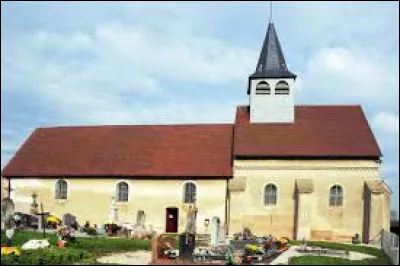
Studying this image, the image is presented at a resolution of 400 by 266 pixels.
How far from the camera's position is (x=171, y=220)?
32.1 m

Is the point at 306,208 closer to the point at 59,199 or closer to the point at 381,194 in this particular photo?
the point at 381,194

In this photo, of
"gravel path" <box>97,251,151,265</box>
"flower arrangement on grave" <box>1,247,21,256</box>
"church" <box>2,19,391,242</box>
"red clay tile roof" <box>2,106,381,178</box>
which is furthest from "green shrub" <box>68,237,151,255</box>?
"red clay tile roof" <box>2,106,381,178</box>

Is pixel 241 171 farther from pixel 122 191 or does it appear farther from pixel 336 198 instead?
pixel 122 191

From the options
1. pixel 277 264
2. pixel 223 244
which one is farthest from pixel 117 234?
pixel 277 264

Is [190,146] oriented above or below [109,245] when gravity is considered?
above

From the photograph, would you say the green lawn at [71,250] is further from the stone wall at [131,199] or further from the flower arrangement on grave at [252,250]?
the stone wall at [131,199]

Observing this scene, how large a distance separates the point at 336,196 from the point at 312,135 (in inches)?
169

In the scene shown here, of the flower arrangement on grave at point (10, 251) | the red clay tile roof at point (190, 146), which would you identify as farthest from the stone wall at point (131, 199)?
the flower arrangement on grave at point (10, 251)

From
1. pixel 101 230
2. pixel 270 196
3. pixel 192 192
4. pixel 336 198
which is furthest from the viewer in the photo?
pixel 192 192

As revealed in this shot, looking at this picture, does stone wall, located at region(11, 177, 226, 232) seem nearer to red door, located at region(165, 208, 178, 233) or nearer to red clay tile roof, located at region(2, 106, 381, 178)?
red door, located at region(165, 208, 178, 233)

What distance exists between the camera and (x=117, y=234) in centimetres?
2747

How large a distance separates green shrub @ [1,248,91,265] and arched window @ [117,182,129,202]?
14.6m

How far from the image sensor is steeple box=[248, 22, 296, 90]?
1345 inches

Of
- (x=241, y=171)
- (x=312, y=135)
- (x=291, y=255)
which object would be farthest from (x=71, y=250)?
(x=312, y=135)
